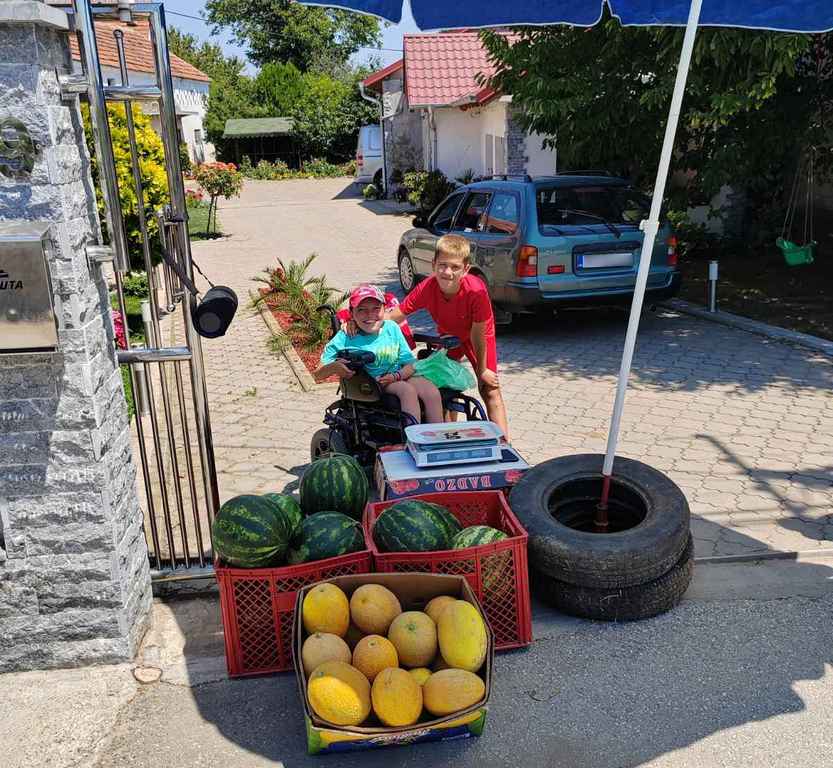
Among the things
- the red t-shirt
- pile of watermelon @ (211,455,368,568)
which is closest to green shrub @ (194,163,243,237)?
the red t-shirt

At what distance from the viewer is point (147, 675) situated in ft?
12.2

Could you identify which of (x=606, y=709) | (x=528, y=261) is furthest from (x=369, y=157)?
(x=606, y=709)

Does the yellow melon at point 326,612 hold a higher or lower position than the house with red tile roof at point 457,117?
lower

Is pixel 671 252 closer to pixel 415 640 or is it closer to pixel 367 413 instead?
pixel 367 413

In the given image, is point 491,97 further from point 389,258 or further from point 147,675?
point 147,675

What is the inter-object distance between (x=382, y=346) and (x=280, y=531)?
76.1 inches

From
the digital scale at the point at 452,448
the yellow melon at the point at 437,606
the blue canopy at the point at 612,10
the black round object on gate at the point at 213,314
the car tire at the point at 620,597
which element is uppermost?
the blue canopy at the point at 612,10

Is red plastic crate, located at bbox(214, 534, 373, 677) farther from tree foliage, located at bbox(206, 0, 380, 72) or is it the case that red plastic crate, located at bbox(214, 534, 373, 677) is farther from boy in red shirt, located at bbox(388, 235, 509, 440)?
tree foliage, located at bbox(206, 0, 380, 72)

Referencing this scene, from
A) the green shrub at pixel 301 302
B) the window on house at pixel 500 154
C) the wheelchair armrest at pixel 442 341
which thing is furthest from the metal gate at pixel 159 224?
the window on house at pixel 500 154

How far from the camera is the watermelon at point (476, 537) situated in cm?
378

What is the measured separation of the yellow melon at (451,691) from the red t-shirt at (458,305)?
2970 millimetres

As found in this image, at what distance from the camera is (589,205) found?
9602 mm

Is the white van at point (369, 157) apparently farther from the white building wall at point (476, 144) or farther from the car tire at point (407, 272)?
the car tire at point (407, 272)

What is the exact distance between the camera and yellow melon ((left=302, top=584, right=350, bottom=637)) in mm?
3307
